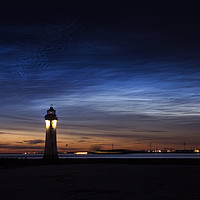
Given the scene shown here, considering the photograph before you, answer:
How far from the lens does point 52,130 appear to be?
5356 centimetres
